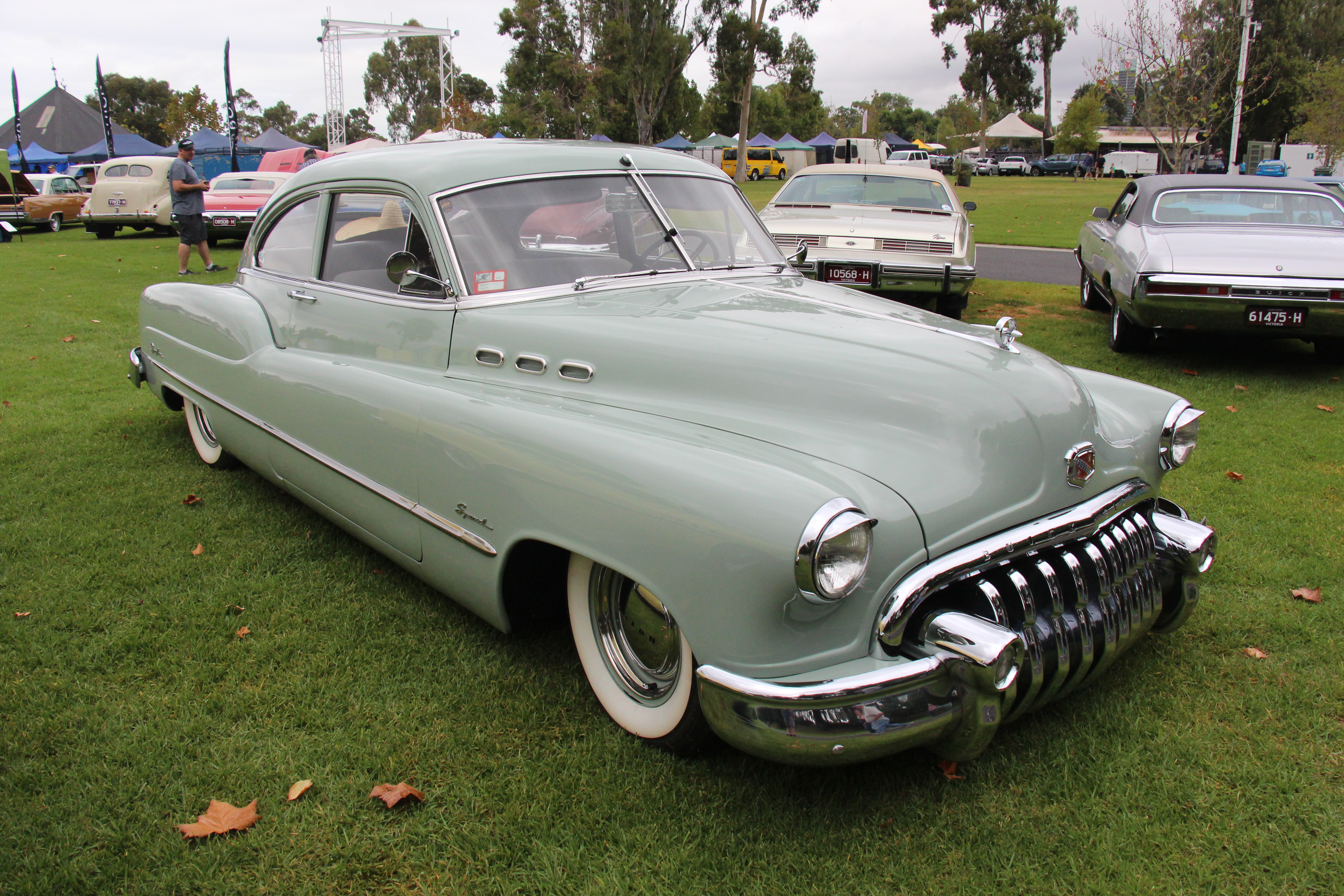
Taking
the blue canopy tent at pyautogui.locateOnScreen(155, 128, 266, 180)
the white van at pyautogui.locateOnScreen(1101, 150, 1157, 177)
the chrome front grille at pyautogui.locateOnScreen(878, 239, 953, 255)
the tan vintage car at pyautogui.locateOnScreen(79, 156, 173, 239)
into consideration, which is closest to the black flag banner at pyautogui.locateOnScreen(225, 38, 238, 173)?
the blue canopy tent at pyautogui.locateOnScreen(155, 128, 266, 180)

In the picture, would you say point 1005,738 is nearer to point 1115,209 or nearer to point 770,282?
point 770,282

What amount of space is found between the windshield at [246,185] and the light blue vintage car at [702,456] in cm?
1376

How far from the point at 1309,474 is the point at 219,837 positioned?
4.92 m

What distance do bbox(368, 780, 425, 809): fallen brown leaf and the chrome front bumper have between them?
0.83 meters

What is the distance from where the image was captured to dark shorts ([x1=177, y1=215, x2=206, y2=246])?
36.5 feet

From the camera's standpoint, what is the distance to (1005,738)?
2.44m

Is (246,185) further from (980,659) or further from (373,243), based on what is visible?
(980,659)

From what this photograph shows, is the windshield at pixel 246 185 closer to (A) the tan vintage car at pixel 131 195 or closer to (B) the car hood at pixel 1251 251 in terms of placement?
(A) the tan vintage car at pixel 131 195

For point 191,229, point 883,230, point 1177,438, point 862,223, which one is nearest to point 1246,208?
point 883,230

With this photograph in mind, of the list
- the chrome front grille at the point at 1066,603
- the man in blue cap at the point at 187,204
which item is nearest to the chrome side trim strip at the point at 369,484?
the chrome front grille at the point at 1066,603

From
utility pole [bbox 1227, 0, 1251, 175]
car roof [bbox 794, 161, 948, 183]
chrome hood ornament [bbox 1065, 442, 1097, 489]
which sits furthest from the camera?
utility pole [bbox 1227, 0, 1251, 175]

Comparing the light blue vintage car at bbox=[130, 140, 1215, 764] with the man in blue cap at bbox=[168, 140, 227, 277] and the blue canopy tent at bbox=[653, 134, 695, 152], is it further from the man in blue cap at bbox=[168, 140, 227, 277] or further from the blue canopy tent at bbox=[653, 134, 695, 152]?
the blue canopy tent at bbox=[653, 134, 695, 152]

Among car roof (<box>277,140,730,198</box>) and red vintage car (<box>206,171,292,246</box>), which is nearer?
car roof (<box>277,140,730,198</box>)

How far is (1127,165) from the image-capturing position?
49781mm
